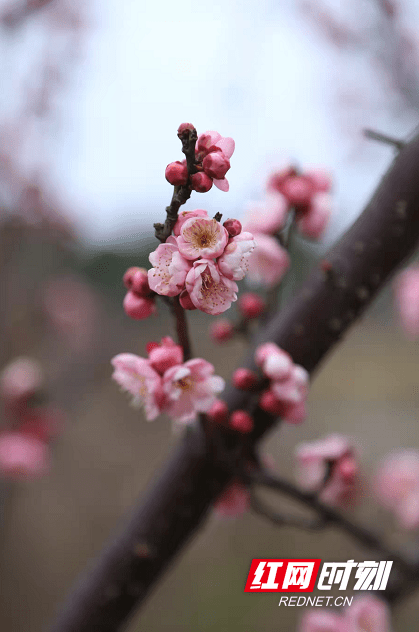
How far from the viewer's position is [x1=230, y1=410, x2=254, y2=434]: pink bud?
44cm

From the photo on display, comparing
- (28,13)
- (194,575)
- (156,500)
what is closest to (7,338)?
(28,13)

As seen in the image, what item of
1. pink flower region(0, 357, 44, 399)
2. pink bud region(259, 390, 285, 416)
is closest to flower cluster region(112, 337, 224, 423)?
pink bud region(259, 390, 285, 416)

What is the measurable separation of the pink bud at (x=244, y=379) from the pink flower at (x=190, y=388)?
0.10 m

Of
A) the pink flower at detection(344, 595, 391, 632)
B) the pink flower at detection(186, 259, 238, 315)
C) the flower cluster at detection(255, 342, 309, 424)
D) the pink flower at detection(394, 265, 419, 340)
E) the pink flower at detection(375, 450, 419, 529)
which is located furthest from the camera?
the pink flower at detection(394, 265, 419, 340)

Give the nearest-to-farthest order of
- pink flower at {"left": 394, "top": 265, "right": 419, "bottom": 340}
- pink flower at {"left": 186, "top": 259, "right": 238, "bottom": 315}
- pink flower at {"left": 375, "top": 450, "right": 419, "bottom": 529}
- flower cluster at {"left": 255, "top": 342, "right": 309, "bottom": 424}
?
pink flower at {"left": 186, "top": 259, "right": 238, "bottom": 315}
flower cluster at {"left": 255, "top": 342, "right": 309, "bottom": 424}
pink flower at {"left": 375, "top": 450, "right": 419, "bottom": 529}
pink flower at {"left": 394, "top": 265, "right": 419, "bottom": 340}

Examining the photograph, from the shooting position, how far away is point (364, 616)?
57cm

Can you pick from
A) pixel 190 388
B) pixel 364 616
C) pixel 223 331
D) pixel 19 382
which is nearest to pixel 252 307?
pixel 223 331

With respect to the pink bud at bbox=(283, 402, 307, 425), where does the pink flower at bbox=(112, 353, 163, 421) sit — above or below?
below

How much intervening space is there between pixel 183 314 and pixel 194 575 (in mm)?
2527

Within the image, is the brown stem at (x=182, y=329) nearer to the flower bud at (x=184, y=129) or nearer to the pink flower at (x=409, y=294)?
the flower bud at (x=184, y=129)

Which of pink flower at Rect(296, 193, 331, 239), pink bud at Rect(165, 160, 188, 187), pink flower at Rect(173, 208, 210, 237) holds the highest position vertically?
pink flower at Rect(296, 193, 331, 239)

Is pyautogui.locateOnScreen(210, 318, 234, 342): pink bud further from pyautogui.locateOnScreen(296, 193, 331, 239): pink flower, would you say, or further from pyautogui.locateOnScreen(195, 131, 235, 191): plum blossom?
pyautogui.locateOnScreen(195, 131, 235, 191): plum blossom

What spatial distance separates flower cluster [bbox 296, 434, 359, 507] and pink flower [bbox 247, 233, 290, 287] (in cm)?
23

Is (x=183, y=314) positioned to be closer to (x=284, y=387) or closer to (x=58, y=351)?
(x=284, y=387)
